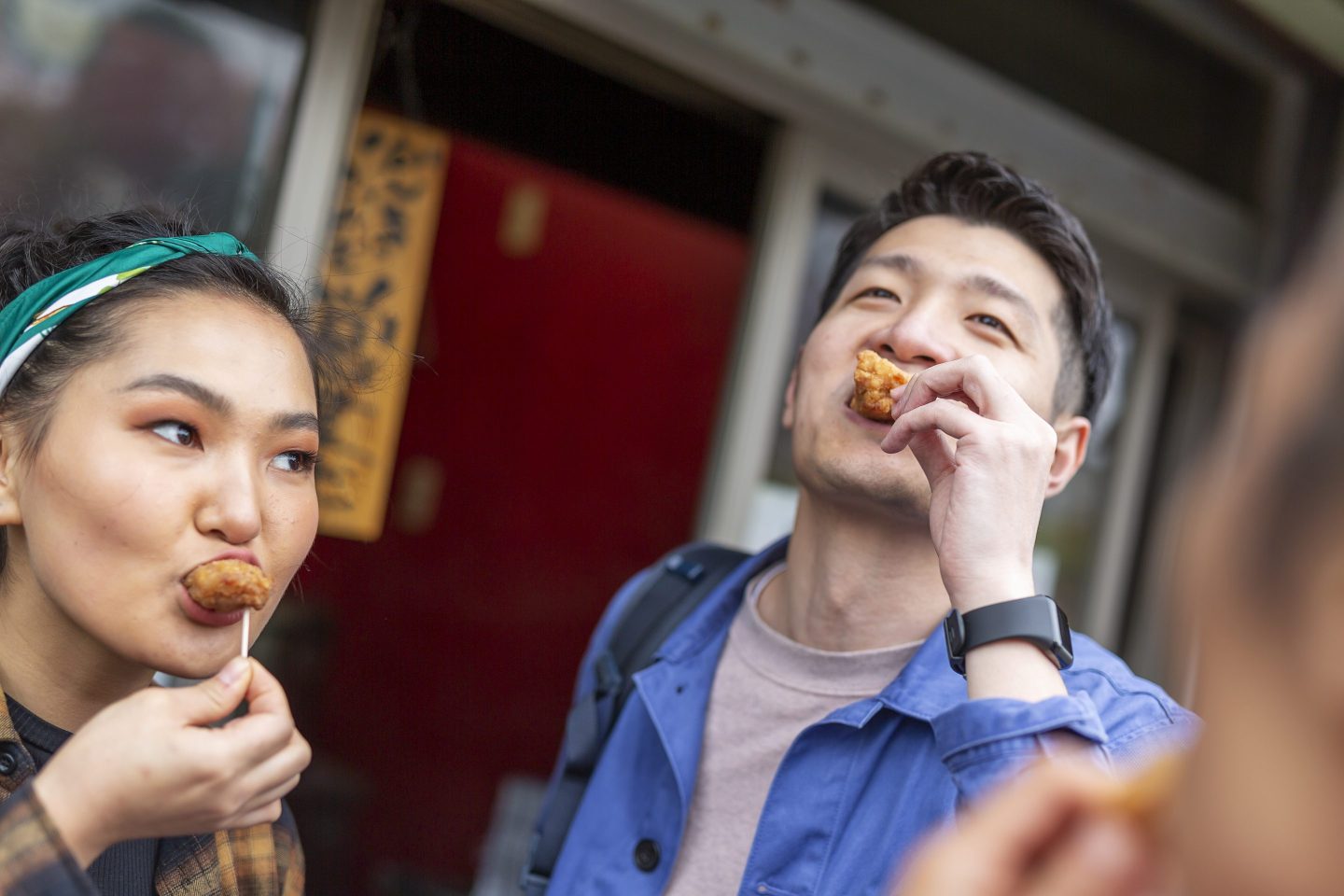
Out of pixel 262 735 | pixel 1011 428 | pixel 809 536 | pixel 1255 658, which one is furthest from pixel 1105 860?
pixel 809 536

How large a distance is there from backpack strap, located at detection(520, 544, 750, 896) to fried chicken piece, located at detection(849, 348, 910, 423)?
657 mm

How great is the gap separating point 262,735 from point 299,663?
445 cm

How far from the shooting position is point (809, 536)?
7.22ft

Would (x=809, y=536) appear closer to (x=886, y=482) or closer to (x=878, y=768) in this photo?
(x=886, y=482)

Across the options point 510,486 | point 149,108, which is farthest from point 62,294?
point 510,486

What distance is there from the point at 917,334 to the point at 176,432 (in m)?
1.30

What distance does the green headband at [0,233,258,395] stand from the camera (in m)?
1.52

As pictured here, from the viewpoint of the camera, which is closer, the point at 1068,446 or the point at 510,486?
the point at 1068,446

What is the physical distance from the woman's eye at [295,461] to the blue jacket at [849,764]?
0.83m

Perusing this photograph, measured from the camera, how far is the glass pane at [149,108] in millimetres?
3014

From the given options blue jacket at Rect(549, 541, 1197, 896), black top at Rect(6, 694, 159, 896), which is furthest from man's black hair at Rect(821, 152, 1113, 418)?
black top at Rect(6, 694, 159, 896)

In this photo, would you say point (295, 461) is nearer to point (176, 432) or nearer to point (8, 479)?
point (176, 432)

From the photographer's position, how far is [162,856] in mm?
1561

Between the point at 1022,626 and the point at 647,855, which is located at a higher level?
the point at 1022,626
